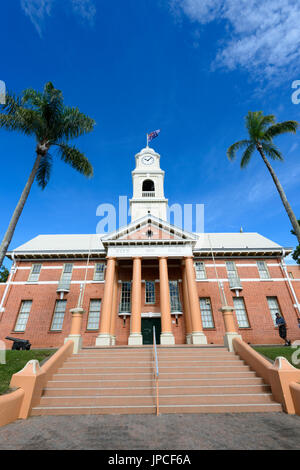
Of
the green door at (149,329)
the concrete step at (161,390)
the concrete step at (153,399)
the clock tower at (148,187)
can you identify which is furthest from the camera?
the clock tower at (148,187)

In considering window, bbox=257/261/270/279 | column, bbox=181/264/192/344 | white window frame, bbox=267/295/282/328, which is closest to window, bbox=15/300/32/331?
column, bbox=181/264/192/344

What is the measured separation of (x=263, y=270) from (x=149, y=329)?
11942 mm

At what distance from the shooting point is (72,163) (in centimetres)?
1335

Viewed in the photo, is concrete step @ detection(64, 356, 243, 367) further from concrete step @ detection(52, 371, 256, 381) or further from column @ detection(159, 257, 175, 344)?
column @ detection(159, 257, 175, 344)

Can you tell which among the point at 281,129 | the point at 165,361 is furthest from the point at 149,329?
the point at 281,129

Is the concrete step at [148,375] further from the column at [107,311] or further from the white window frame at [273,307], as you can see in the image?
the white window frame at [273,307]

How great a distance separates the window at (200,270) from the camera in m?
19.0

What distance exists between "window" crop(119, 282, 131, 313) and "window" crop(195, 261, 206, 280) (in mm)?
6371

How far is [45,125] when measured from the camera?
1216cm

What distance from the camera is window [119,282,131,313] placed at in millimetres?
17281

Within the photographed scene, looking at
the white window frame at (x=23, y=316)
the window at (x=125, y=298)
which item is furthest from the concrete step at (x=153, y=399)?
the white window frame at (x=23, y=316)

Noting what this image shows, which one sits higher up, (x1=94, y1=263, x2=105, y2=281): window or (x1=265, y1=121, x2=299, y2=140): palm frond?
(x1=265, y1=121, x2=299, y2=140): palm frond

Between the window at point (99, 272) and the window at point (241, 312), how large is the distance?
12.1 meters
